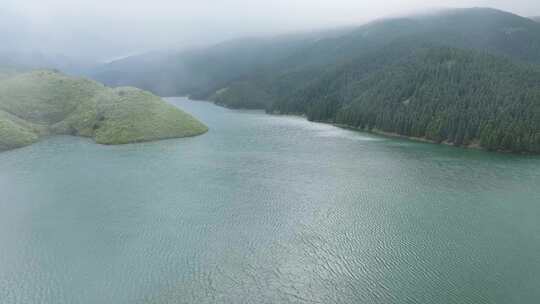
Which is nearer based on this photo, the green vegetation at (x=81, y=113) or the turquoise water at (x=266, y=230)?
the turquoise water at (x=266, y=230)

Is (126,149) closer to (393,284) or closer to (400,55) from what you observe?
(393,284)

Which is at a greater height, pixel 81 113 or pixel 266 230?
pixel 81 113

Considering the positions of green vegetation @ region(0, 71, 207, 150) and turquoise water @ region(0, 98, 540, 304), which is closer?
turquoise water @ region(0, 98, 540, 304)

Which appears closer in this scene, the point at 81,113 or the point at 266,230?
the point at 266,230
